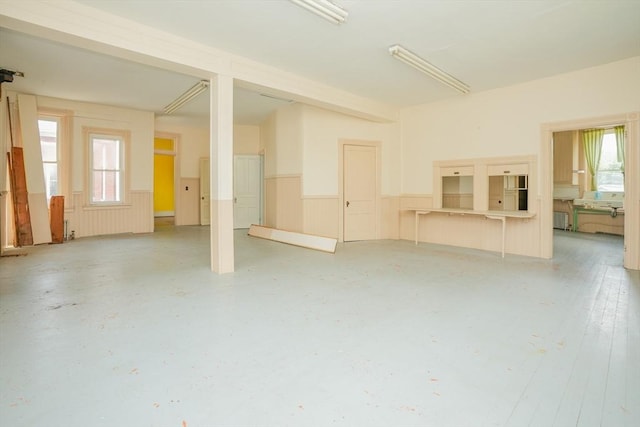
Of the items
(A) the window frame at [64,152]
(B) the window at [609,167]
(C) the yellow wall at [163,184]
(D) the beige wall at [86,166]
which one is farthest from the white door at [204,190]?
(B) the window at [609,167]

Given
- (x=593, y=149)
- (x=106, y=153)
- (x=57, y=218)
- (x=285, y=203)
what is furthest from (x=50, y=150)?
(x=593, y=149)

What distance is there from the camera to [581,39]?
13.1 feet

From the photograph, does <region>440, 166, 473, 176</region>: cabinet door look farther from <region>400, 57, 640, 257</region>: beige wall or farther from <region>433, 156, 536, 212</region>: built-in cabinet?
<region>400, 57, 640, 257</region>: beige wall

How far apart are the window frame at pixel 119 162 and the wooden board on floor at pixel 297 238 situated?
339cm

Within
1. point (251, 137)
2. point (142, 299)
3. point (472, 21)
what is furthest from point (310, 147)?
point (142, 299)

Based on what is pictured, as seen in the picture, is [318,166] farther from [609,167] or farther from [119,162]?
[609,167]

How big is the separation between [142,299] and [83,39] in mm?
2750

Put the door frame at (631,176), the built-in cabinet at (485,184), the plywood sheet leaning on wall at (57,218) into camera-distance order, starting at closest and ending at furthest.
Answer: the door frame at (631,176) → the built-in cabinet at (485,184) → the plywood sheet leaning on wall at (57,218)

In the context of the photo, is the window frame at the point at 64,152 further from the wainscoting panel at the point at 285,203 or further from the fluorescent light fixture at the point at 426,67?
the fluorescent light fixture at the point at 426,67

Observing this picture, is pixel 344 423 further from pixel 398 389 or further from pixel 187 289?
pixel 187 289

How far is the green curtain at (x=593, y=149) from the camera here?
8458 mm

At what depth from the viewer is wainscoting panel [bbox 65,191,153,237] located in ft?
24.2

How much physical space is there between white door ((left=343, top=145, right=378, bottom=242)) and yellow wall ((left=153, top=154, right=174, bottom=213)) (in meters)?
9.09

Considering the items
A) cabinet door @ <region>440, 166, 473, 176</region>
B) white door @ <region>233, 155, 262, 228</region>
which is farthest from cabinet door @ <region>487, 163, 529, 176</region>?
white door @ <region>233, 155, 262, 228</region>
